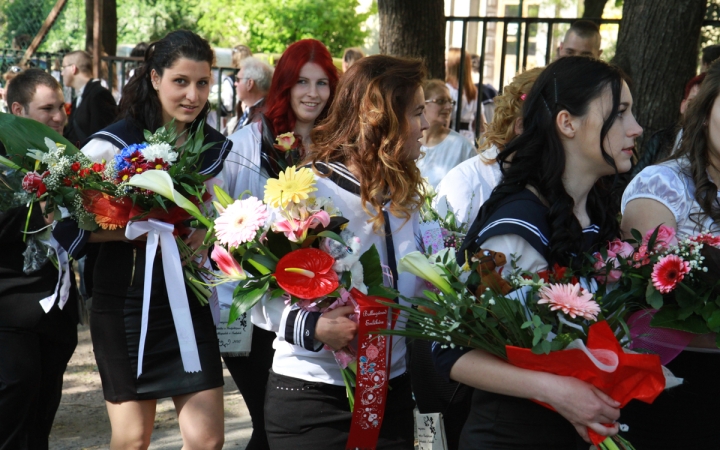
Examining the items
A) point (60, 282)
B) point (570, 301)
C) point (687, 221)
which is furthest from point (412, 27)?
point (570, 301)

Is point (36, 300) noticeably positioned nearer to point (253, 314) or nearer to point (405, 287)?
point (253, 314)

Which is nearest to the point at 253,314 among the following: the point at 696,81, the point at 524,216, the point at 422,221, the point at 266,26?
the point at 422,221

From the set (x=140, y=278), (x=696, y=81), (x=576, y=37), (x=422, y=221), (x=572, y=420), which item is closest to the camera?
(x=572, y=420)

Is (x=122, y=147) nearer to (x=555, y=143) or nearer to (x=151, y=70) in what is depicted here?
(x=151, y=70)

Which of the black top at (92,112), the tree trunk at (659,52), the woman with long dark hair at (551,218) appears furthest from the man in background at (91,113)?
the woman with long dark hair at (551,218)

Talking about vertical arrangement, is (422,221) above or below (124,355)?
above

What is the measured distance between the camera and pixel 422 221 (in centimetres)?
335

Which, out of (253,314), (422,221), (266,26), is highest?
(422,221)

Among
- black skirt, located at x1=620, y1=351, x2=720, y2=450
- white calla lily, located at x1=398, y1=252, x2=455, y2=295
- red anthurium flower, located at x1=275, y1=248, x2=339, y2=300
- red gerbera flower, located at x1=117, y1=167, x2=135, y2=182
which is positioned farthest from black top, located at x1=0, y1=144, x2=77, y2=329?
black skirt, located at x1=620, y1=351, x2=720, y2=450

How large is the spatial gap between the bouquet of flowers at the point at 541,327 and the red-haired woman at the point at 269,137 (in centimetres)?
186

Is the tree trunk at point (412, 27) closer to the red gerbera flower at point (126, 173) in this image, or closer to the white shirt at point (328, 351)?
the red gerbera flower at point (126, 173)

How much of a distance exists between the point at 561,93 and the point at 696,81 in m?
2.77

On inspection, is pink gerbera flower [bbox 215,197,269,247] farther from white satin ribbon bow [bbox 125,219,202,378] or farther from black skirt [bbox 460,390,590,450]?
black skirt [bbox 460,390,590,450]

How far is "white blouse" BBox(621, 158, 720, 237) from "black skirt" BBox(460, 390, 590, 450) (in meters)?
0.94
